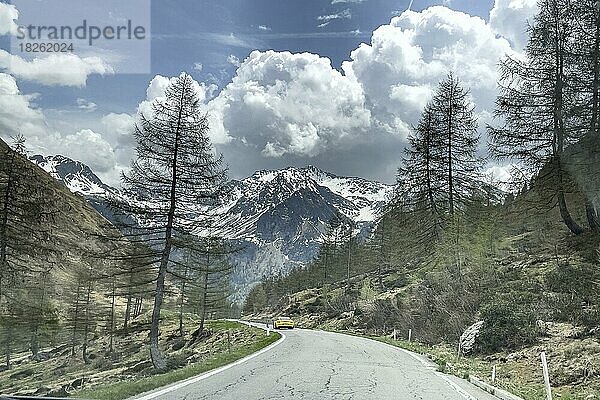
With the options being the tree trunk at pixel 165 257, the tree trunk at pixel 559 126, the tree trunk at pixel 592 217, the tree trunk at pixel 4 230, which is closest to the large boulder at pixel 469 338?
the tree trunk at pixel 592 217

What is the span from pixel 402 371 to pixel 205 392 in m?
6.85

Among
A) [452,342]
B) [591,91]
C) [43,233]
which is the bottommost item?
[452,342]

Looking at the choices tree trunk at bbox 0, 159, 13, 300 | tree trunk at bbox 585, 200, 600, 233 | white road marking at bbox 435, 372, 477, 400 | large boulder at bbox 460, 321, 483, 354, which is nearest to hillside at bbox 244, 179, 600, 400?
large boulder at bbox 460, 321, 483, 354

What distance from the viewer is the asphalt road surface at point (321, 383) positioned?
378 inches

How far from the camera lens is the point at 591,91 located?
22250 millimetres

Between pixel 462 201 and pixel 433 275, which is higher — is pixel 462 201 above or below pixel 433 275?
above

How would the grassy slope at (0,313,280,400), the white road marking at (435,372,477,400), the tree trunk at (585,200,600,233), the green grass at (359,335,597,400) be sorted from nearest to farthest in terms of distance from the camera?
the white road marking at (435,372,477,400) → the green grass at (359,335,597,400) → the tree trunk at (585,200,600,233) → the grassy slope at (0,313,280,400)

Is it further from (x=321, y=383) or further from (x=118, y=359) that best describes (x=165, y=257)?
(x=118, y=359)

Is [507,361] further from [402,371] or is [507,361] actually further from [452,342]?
[452,342]

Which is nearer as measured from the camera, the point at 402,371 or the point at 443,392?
the point at 443,392

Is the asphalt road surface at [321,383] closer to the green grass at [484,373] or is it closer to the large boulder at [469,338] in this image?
the green grass at [484,373]

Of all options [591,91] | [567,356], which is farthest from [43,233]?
[591,91]

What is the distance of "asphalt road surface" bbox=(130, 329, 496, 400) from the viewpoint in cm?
960

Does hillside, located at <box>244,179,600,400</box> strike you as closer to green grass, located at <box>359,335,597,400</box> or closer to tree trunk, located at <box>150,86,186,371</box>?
green grass, located at <box>359,335,597,400</box>
